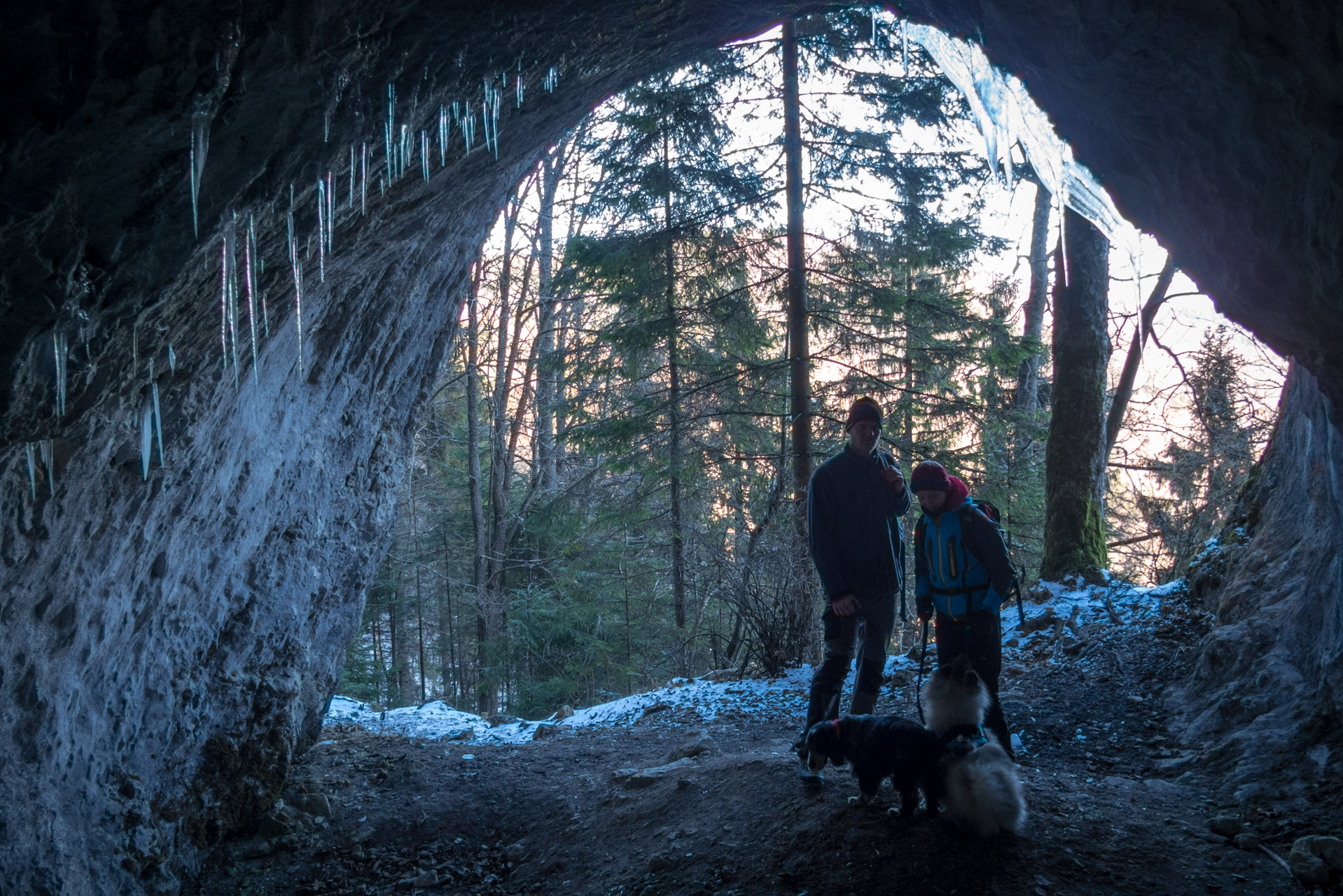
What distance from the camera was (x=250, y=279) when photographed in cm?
311

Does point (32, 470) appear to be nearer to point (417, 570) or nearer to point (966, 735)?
point (966, 735)

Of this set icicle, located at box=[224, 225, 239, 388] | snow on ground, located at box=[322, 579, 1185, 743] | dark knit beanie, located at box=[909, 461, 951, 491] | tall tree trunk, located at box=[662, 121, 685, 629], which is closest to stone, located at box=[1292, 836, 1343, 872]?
dark knit beanie, located at box=[909, 461, 951, 491]

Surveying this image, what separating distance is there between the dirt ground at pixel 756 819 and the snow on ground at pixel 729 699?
1.20 ft

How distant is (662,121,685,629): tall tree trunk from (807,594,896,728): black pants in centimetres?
693

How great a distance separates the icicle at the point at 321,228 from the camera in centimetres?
308

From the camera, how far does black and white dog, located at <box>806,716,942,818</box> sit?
3260 millimetres

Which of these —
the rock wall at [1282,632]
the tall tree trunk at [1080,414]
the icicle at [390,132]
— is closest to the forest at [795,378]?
the tall tree trunk at [1080,414]

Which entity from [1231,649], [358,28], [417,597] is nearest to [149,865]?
[358,28]

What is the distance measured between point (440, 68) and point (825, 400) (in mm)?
8522

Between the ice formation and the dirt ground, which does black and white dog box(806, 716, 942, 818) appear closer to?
the dirt ground

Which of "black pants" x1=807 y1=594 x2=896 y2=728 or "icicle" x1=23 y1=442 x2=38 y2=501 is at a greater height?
"icicle" x1=23 y1=442 x2=38 y2=501

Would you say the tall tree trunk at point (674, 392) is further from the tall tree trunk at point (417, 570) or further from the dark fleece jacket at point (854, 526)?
the dark fleece jacket at point (854, 526)

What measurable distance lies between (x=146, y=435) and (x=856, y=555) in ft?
11.0

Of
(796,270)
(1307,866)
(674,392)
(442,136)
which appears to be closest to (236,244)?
(442,136)
